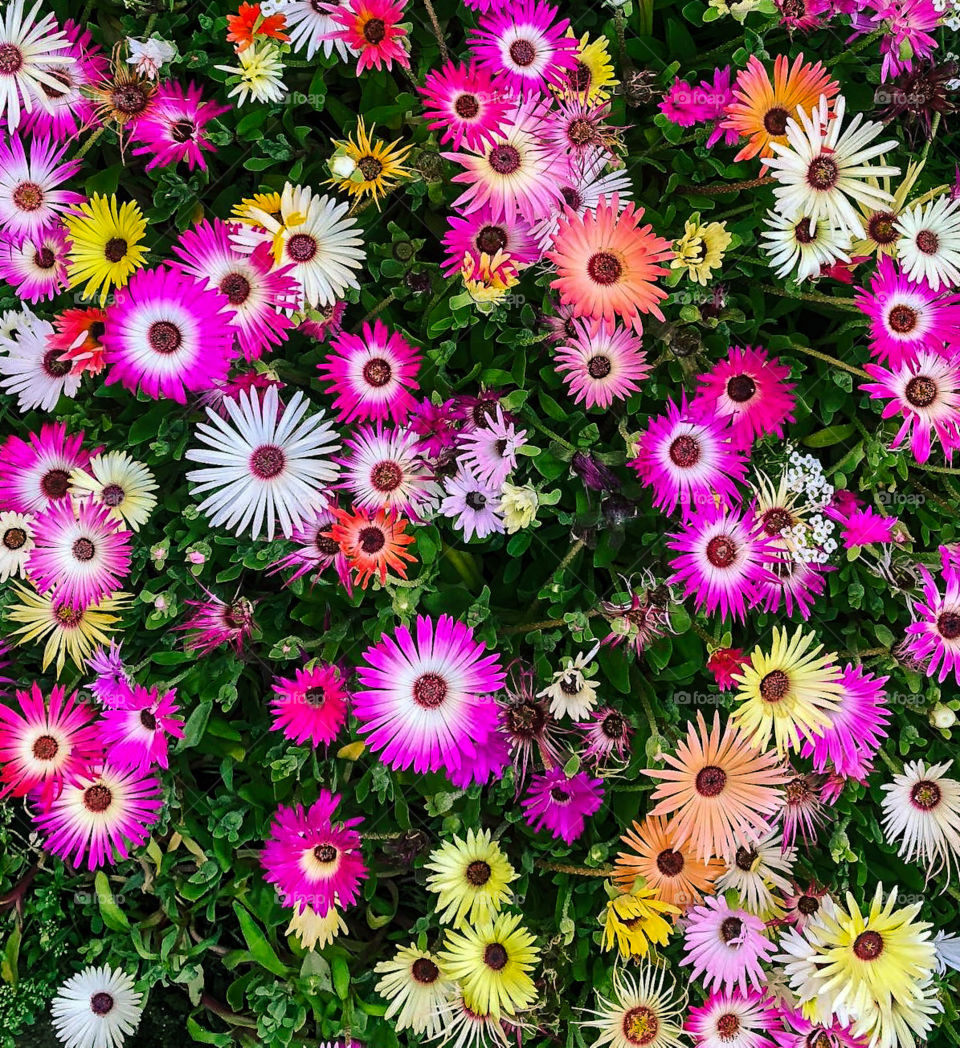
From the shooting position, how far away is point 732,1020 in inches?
68.9

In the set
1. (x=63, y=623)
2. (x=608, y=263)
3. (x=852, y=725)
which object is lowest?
(x=852, y=725)

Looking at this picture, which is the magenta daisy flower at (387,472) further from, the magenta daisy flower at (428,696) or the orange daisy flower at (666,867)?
the orange daisy flower at (666,867)

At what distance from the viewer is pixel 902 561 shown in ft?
5.67

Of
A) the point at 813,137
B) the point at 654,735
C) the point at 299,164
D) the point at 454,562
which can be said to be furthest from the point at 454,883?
the point at 813,137

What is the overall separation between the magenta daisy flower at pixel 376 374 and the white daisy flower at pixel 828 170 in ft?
2.23

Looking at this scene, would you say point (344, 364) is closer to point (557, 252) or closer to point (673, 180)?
point (557, 252)

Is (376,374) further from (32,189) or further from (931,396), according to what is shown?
(931,396)

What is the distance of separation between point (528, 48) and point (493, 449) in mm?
688

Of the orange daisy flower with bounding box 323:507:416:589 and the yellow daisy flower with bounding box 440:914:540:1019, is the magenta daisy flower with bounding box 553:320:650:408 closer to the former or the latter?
the orange daisy flower with bounding box 323:507:416:589

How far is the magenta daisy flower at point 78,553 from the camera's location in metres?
1.65

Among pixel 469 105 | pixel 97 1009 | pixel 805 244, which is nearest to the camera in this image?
pixel 469 105

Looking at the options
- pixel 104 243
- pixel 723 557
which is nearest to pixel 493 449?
pixel 723 557

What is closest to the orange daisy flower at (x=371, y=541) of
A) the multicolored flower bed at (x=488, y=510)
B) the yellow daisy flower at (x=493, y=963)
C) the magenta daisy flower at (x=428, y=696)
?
the multicolored flower bed at (x=488, y=510)

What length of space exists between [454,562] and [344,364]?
421mm
